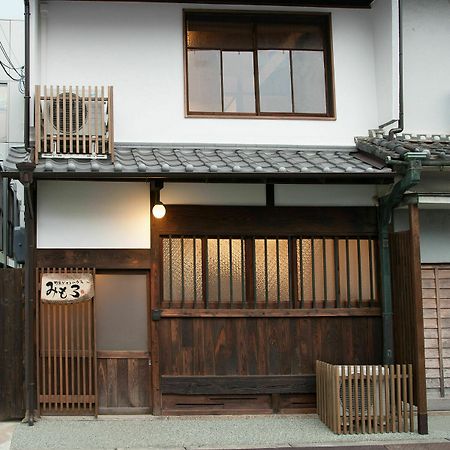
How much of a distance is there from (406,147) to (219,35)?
4016 millimetres

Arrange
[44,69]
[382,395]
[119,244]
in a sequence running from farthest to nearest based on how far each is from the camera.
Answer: [44,69]
[119,244]
[382,395]

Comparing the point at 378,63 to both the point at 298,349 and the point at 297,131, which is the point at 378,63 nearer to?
the point at 297,131

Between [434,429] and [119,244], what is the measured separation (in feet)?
18.7

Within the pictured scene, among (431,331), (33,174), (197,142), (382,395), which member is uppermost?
(197,142)

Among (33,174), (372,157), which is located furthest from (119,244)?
(372,157)

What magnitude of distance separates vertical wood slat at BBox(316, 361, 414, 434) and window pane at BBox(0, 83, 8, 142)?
9268mm

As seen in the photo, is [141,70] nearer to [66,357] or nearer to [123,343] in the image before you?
[123,343]

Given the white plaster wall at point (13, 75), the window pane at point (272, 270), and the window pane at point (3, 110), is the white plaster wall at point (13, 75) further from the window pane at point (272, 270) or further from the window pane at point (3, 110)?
the window pane at point (272, 270)

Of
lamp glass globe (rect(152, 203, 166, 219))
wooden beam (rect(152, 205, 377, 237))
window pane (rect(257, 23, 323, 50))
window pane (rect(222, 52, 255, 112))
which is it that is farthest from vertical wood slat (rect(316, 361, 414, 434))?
window pane (rect(257, 23, 323, 50))

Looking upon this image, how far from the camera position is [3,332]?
9.98 meters

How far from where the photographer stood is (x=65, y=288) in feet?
32.6

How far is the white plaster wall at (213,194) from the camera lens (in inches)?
412

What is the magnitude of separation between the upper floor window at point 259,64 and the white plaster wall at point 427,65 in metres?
1.57

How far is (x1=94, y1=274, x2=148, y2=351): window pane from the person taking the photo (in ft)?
33.8
